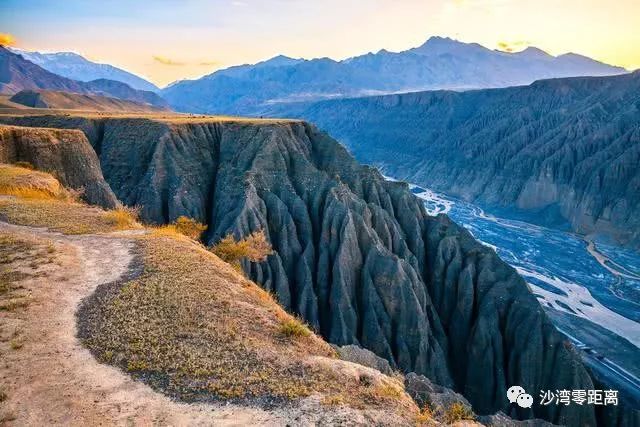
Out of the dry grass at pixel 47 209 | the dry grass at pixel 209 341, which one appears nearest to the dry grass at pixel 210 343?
the dry grass at pixel 209 341

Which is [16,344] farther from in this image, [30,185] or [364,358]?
[30,185]

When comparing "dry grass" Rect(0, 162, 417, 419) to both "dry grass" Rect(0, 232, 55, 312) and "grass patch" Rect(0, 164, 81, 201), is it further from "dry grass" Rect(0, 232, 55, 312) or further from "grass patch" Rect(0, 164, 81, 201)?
"grass patch" Rect(0, 164, 81, 201)

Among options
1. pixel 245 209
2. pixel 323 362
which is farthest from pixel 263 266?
pixel 323 362

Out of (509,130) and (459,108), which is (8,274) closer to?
(509,130)

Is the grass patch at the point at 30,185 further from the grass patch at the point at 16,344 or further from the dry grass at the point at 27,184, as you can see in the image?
the grass patch at the point at 16,344

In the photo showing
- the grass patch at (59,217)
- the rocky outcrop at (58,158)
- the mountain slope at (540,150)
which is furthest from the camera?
the mountain slope at (540,150)

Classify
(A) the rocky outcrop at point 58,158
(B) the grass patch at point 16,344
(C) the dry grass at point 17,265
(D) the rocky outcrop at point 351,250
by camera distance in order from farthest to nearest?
(D) the rocky outcrop at point 351,250, (A) the rocky outcrop at point 58,158, (C) the dry grass at point 17,265, (B) the grass patch at point 16,344

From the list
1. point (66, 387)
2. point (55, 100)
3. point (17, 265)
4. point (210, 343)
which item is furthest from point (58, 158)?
point (55, 100)
